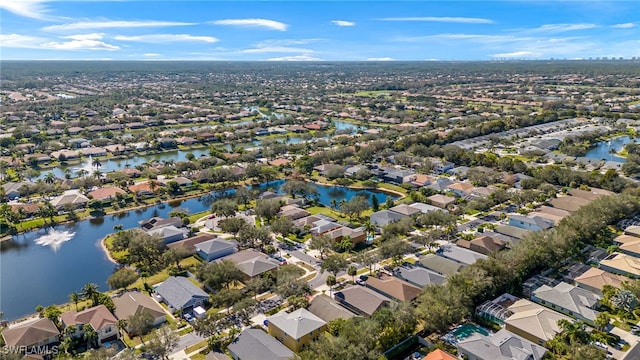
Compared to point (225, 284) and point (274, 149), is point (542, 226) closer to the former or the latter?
point (225, 284)

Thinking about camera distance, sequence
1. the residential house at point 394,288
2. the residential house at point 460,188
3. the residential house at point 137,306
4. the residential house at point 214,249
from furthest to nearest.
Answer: the residential house at point 460,188, the residential house at point 214,249, the residential house at point 394,288, the residential house at point 137,306

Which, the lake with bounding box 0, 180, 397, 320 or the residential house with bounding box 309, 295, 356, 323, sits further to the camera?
the lake with bounding box 0, 180, 397, 320

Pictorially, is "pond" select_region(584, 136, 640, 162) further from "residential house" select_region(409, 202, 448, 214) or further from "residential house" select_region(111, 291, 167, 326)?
"residential house" select_region(111, 291, 167, 326)

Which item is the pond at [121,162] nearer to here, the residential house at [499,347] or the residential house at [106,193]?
the residential house at [106,193]

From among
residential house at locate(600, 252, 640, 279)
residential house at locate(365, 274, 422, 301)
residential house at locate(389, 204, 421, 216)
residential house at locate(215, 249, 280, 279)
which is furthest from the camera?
residential house at locate(389, 204, 421, 216)

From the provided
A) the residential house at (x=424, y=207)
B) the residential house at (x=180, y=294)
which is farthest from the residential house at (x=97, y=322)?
the residential house at (x=424, y=207)

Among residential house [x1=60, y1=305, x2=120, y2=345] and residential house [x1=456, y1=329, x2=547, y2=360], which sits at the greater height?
residential house [x1=456, y1=329, x2=547, y2=360]

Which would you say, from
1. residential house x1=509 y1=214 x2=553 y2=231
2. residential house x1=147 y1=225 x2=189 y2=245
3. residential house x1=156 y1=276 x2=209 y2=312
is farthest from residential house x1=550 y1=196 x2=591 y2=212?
residential house x1=147 y1=225 x2=189 y2=245

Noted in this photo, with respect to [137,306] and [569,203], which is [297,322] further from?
[569,203]
